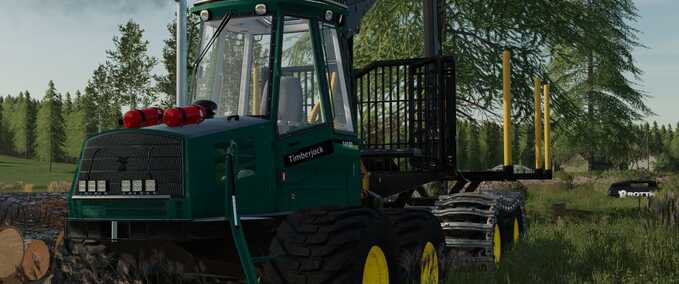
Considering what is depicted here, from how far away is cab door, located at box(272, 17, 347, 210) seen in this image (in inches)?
246

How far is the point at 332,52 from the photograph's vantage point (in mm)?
6887

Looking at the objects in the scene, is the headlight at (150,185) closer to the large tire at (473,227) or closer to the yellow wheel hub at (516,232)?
the large tire at (473,227)

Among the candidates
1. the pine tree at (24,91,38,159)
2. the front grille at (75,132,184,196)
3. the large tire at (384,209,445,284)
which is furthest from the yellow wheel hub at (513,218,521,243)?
the pine tree at (24,91,38,159)

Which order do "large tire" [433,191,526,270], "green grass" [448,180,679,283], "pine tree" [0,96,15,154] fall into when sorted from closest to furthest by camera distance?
"green grass" [448,180,679,283]
"large tire" [433,191,526,270]
"pine tree" [0,96,15,154]

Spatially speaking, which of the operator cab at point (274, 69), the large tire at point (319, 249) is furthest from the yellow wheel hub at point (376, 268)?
the operator cab at point (274, 69)

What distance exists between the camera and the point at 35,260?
6.91 meters

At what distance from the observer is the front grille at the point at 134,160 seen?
562cm

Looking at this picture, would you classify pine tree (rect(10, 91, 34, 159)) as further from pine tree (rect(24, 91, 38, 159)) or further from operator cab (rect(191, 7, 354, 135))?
operator cab (rect(191, 7, 354, 135))

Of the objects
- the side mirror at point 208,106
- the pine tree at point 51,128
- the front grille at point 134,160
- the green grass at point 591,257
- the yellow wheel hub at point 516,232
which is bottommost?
the green grass at point 591,257

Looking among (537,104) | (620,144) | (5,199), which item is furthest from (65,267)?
(620,144)

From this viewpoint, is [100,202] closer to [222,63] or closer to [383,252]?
[222,63]

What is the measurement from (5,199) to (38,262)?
34.6 ft

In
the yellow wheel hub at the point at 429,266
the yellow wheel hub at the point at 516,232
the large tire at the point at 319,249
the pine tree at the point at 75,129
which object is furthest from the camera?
the pine tree at the point at 75,129

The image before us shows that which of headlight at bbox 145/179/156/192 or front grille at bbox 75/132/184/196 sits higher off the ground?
front grille at bbox 75/132/184/196
